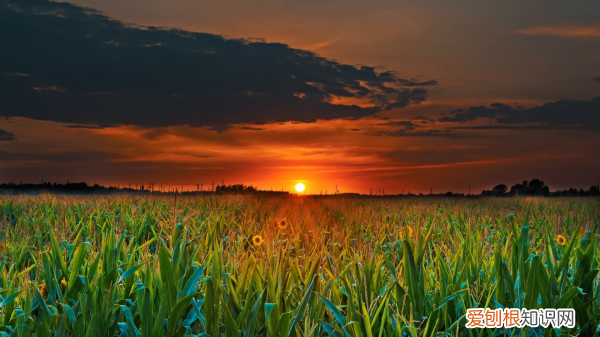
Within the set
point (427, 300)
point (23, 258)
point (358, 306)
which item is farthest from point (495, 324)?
point (23, 258)

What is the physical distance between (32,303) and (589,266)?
Answer: 4.67m

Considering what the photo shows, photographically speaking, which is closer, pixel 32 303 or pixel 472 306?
pixel 32 303

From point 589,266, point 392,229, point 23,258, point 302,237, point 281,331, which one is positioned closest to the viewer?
point 281,331

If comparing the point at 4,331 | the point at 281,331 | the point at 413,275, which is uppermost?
the point at 413,275

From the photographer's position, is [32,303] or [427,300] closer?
[32,303]

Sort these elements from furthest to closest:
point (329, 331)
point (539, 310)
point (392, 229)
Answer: point (392, 229), point (539, 310), point (329, 331)

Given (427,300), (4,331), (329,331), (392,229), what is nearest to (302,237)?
(392,229)

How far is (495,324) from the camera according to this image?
3.28m

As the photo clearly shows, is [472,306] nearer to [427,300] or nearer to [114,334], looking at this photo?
[427,300]

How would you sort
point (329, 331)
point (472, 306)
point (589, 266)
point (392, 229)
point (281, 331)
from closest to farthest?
point (281, 331) < point (329, 331) < point (472, 306) < point (589, 266) < point (392, 229)

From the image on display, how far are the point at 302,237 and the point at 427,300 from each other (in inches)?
125

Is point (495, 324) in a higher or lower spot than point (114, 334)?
higher

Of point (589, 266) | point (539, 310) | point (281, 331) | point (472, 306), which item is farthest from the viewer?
point (589, 266)

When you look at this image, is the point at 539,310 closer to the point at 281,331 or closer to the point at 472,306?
the point at 472,306
